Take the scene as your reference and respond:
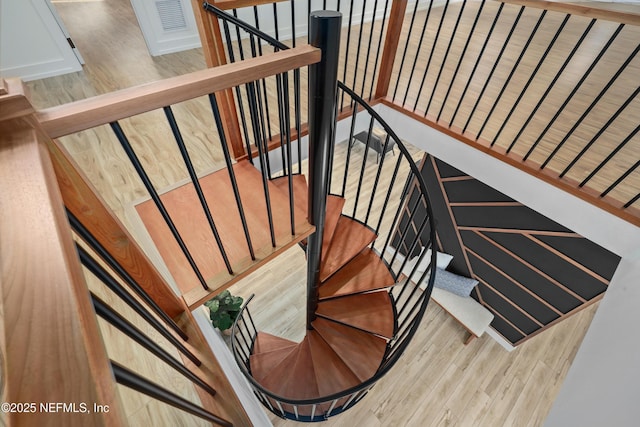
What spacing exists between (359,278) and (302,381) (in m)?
1.04

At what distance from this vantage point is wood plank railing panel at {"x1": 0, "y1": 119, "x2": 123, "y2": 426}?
0.37m

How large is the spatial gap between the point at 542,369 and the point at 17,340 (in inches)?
194

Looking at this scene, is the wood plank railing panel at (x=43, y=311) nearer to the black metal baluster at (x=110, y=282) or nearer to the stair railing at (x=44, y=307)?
the stair railing at (x=44, y=307)

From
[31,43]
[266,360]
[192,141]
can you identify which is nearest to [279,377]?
[266,360]

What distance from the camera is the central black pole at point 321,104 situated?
36.0 inches

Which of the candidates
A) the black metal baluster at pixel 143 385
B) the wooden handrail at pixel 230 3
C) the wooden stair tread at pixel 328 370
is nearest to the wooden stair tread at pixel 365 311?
the wooden stair tread at pixel 328 370

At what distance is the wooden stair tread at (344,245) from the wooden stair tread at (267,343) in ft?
4.86

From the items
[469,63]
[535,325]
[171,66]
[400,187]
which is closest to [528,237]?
[535,325]

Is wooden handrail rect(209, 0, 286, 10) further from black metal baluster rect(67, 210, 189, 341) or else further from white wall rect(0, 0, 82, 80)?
white wall rect(0, 0, 82, 80)

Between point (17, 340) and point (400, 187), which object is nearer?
point (17, 340)

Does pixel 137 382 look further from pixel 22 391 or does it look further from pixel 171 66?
pixel 171 66

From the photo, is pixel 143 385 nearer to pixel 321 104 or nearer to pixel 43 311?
pixel 43 311

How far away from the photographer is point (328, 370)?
237cm

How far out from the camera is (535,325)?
11.3 feet
